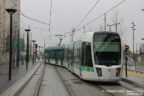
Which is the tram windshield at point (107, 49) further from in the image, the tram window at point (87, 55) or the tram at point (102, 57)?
the tram window at point (87, 55)

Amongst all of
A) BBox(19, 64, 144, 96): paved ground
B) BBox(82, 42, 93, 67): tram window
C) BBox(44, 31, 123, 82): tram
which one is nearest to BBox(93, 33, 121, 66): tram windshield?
BBox(44, 31, 123, 82): tram

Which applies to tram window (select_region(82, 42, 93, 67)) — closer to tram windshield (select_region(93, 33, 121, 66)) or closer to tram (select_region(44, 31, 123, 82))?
tram (select_region(44, 31, 123, 82))

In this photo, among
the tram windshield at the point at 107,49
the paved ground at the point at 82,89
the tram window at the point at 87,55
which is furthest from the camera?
the tram window at the point at 87,55

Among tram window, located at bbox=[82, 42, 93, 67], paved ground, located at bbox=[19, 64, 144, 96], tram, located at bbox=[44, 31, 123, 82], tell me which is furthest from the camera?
tram window, located at bbox=[82, 42, 93, 67]

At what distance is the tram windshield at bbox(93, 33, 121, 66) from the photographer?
45.3 ft

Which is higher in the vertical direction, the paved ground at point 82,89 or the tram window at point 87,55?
the tram window at point 87,55

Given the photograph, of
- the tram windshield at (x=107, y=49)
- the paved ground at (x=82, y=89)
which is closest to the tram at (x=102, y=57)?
the tram windshield at (x=107, y=49)

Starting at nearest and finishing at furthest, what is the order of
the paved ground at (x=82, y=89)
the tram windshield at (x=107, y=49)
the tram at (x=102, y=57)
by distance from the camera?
the paved ground at (x=82, y=89), the tram at (x=102, y=57), the tram windshield at (x=107, y=49)

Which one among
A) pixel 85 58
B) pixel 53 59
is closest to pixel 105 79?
pixel 85 58

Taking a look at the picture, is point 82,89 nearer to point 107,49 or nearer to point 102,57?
point 102,57

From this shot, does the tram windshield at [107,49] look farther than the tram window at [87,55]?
No

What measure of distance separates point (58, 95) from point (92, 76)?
12.4ft

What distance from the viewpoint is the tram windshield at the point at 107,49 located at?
544 inches

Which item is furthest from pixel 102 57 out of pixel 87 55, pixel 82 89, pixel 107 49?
pixel 82 89
